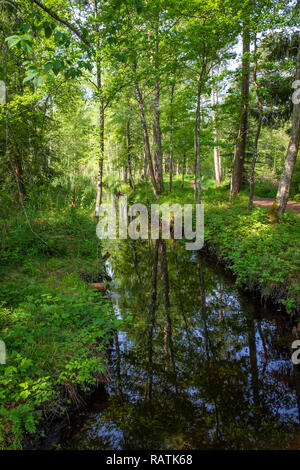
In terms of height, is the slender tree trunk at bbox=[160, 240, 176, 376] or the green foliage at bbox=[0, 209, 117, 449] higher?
the green foliage at bbox=[0, 209, 117, 449]

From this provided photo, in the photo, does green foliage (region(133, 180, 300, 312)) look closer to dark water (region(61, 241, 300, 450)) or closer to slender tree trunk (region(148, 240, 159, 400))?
dark water (region(61, 241, 300, 450))

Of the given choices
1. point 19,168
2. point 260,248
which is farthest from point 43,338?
point 19,168

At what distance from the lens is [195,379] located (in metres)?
4.34

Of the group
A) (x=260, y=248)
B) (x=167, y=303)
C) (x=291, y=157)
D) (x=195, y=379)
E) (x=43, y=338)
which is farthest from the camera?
(x=291, y=157)

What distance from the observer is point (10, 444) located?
2844mm

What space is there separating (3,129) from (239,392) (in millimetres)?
8887

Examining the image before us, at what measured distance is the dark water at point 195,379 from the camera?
3.43 meters

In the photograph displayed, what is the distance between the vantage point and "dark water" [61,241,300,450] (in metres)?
3.43

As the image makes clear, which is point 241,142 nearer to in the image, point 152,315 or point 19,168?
point 19,168

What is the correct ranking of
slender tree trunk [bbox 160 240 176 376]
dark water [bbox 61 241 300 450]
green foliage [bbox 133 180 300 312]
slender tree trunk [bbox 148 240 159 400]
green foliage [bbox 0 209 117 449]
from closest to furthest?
green foliage [bbox 0 209 117 449]
dark water [bbox 61 241 300 450]
slender tree trunk [bbox 148 240 159 400]
slender tree trunk [bbox 160 240 176 376]
green foliage [bbox 133 180 300 312]

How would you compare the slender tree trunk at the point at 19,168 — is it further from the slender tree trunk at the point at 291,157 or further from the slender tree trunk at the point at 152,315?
the slender tree trunk at the point at 291,157

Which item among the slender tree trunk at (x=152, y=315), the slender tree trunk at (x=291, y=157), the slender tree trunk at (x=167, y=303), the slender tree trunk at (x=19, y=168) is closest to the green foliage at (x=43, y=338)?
the slender tree trunk at (x=152, y=315)

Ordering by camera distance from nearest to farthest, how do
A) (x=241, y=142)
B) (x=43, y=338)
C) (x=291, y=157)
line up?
1. (x=43, y=338)
2. (x=291, y=157)
3. (x=241, y=142)

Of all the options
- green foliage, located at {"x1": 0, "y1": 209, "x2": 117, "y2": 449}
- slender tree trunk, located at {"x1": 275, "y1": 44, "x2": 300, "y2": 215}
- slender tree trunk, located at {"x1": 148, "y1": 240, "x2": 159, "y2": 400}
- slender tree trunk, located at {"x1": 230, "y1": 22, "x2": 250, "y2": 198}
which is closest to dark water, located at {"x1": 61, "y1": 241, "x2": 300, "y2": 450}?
slender tree trunk, located at {"x1": 148, "y1": 240, "x2": 159, "y2": 400}
